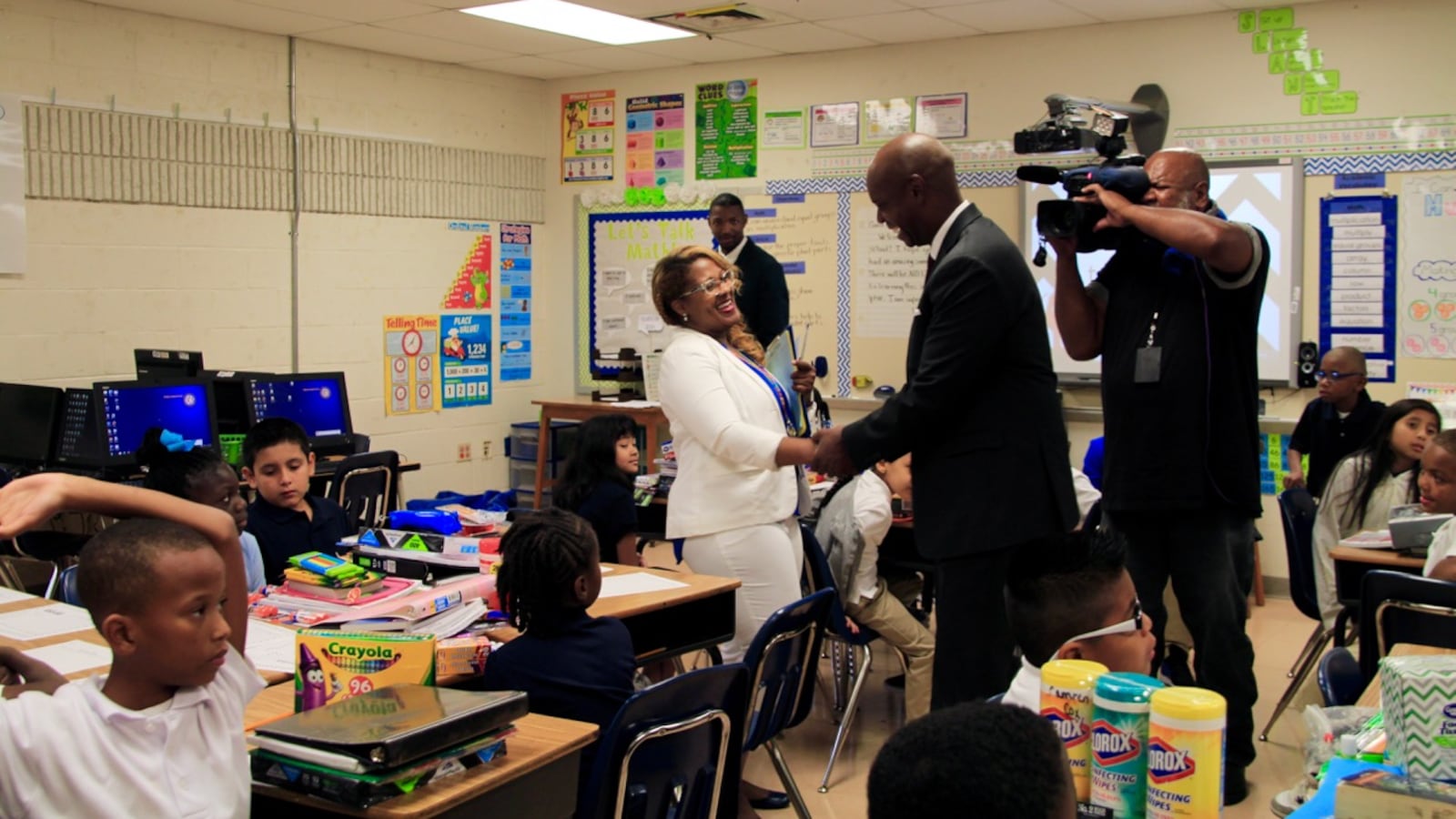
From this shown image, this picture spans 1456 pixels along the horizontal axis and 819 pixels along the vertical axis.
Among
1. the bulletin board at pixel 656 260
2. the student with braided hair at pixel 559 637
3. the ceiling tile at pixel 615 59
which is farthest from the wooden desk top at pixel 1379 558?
the ceiling tile at pixel 615 59

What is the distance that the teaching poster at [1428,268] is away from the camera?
6.19 m

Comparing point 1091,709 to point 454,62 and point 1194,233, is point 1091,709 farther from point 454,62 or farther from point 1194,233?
point 454,62

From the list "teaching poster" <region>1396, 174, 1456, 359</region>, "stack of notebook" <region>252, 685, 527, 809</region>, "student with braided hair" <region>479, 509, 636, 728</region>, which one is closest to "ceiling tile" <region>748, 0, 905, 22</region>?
"teaching poster" <region>1396, 174, 1456, 359</region>

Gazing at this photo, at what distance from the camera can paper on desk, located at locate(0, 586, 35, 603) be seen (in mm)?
3221

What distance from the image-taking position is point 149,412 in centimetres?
570

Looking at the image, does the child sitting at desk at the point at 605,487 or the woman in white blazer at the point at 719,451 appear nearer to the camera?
the woman in white blazer at the point at 719,451

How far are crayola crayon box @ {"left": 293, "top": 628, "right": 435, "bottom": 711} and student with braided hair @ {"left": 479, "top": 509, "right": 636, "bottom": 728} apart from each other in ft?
1.15

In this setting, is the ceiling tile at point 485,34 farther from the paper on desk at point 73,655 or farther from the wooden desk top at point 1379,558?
the wooden desk top at point 1379,558

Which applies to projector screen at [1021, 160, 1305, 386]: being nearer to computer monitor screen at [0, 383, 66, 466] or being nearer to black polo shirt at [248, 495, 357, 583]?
black polo shirt at [248, 495, 357, 583]

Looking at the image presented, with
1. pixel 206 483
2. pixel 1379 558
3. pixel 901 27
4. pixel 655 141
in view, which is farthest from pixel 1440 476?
pixel 655 141

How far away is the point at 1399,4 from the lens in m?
6.21

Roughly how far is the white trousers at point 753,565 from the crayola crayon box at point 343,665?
1394 mm

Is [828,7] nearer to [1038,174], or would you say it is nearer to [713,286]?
[713,286]

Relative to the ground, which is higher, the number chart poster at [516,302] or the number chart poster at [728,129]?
the number chart poster at [728,129]
